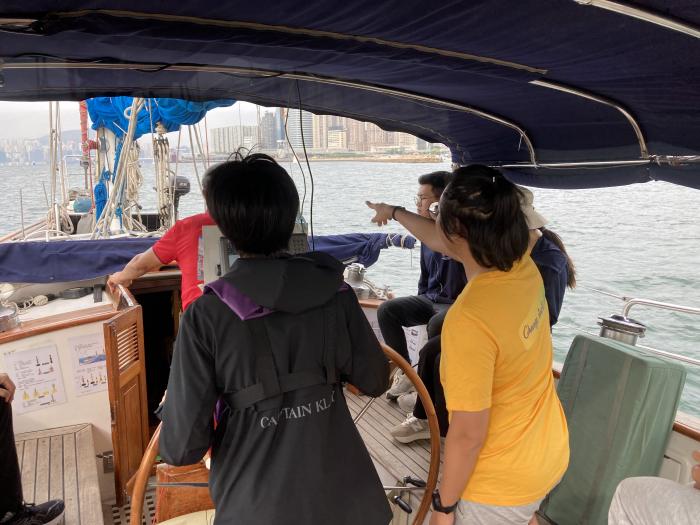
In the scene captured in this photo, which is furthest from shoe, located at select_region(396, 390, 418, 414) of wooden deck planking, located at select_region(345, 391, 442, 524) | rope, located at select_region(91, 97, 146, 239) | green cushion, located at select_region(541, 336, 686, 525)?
rope, located at select_region(91, 97, 146, 239)

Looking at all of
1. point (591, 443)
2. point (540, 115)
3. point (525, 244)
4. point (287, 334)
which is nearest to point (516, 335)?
point (525, 244)

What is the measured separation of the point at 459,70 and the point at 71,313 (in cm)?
218

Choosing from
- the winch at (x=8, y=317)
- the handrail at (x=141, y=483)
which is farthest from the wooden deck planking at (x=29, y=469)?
the handrail at (x=141, y=483)

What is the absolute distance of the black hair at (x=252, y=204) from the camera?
93cm

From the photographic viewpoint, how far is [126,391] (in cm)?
211

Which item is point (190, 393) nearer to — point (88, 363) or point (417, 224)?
point (417, 224)

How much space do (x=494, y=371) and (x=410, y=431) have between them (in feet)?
5.52

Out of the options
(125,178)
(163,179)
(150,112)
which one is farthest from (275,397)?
(125,178)

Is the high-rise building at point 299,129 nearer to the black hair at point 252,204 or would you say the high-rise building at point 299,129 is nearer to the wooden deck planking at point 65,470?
the black hair at point 252,204

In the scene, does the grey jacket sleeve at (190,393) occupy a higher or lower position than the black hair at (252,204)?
lower

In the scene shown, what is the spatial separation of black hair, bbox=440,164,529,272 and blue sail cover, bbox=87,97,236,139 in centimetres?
171

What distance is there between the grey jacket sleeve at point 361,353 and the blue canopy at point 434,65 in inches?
27.3

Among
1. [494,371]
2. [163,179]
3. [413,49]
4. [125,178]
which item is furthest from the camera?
[125,178]

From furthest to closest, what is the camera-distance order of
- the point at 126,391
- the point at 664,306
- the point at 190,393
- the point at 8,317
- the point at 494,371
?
the point at 8,317 < the point at 664,306 < the point at 126,391 < the point at 494,371 < the point at 190,393
